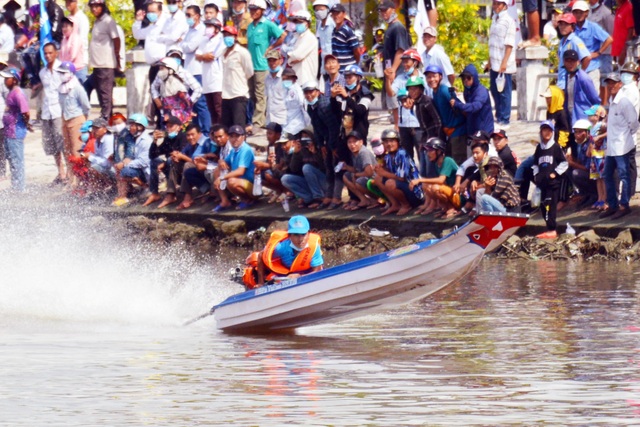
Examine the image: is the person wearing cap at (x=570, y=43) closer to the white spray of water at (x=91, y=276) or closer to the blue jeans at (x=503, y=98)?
the blue jeans at (x=503, y=98)

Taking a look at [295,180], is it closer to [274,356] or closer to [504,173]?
[504,173]

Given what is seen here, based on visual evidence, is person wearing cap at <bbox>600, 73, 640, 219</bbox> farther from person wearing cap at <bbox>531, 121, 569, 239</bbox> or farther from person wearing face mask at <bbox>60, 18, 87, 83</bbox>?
person wearing face mask at <bbox>60, 18, 87, 83</bbox>

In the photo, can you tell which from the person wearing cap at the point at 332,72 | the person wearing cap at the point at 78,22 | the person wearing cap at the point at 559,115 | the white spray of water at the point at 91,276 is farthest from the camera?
the person wearing cap at the point at 78,22

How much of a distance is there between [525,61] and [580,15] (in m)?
2.81

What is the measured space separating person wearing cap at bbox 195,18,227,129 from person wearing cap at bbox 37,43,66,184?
3088mm

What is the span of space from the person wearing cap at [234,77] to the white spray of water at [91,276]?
2.69 meters

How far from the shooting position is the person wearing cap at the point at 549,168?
2050 cm

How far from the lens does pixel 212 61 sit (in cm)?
2550

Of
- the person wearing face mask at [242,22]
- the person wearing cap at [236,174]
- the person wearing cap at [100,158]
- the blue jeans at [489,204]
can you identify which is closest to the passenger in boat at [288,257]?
the blue jeans at [489,204]

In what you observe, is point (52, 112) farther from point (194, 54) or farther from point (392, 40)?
point (392, 40)

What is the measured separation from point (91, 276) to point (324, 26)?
6.31m

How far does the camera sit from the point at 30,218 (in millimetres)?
26594

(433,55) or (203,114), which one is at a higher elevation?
(433,55)

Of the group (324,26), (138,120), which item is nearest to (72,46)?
(138,120)
